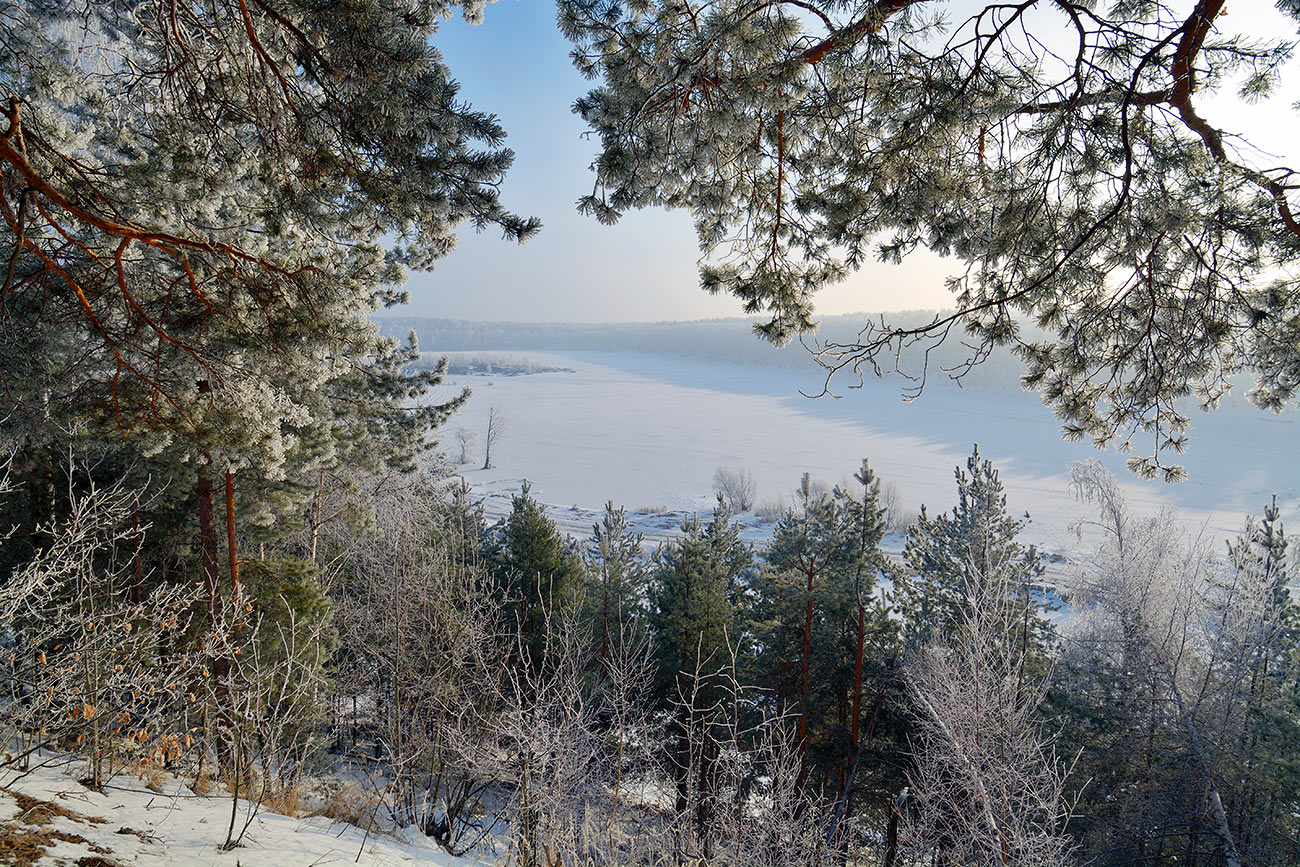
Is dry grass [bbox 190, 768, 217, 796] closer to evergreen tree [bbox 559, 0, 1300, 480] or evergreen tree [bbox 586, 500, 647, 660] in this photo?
evergreen tree [bbox 559, 0, 1300, 480]

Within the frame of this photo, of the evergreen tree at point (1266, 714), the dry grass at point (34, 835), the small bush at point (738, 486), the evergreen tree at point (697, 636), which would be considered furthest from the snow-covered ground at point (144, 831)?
the small bush at point (738, 486)

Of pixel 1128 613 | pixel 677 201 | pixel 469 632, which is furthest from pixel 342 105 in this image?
pixel 1128 613

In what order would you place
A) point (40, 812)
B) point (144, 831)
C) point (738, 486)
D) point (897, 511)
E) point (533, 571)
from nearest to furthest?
point (40, 812) → point (144, 831) → point (533, 571) → point (897, 511) → point (738, 486)

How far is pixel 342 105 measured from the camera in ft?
10.5

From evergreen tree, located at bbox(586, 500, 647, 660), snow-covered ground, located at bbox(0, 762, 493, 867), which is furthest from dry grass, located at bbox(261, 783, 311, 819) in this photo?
evergreen tree, located at bbox(586, 500, 647, 660)

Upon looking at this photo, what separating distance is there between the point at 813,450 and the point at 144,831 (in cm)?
6215

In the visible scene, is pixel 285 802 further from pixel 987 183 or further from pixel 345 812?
pixel 987 183

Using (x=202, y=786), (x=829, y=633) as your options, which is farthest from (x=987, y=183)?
(x=829, y=633)

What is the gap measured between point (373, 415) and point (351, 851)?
850cm

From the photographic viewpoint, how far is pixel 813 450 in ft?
206

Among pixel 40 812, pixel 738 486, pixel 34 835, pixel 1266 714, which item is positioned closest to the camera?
pixel 34 835

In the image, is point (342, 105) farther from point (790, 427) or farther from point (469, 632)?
point (790, 427)

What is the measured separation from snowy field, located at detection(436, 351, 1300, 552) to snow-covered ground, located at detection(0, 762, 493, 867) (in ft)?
81.4

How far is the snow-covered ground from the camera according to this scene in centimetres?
374
